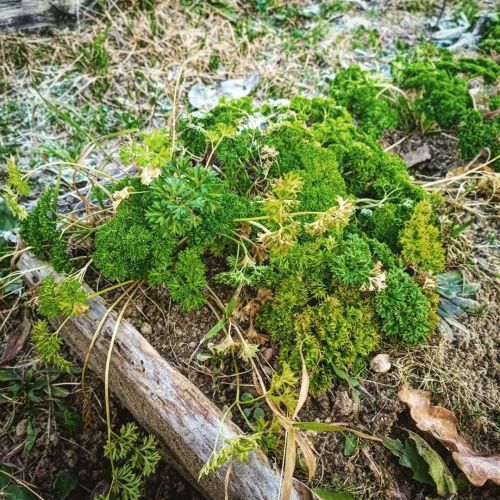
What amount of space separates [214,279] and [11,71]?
268cm

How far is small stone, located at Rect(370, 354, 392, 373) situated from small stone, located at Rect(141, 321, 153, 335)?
3.36ft

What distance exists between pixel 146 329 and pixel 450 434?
1.40m

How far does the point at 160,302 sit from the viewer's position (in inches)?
87.5

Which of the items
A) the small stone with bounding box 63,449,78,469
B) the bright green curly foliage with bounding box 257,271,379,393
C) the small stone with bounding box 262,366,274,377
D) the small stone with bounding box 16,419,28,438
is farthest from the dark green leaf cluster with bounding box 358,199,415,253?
the small stone with bounding box 16,419,28,438

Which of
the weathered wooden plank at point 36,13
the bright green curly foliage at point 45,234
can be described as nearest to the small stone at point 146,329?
the bright green curly foliage at point 45,234

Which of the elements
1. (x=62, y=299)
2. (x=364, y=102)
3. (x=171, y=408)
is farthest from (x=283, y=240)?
(x=364, y=102)

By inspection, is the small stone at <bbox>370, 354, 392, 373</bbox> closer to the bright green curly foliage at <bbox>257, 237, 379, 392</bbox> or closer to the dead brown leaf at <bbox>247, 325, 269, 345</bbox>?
the bright green curly foliage at <bbox>257, 237, 379, 392</bbox>

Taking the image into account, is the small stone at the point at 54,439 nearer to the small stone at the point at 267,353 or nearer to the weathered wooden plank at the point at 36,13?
the small stone at the point at 267,353

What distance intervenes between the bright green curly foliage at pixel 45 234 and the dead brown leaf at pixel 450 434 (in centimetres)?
161

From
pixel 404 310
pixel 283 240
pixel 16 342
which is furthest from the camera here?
pixel 16 342

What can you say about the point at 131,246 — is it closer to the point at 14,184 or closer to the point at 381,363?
the point at 14,184

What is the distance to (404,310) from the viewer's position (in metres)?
2.05

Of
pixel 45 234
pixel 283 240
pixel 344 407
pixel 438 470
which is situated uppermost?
pixel 283 240

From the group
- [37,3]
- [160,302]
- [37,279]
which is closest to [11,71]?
[37,3]
